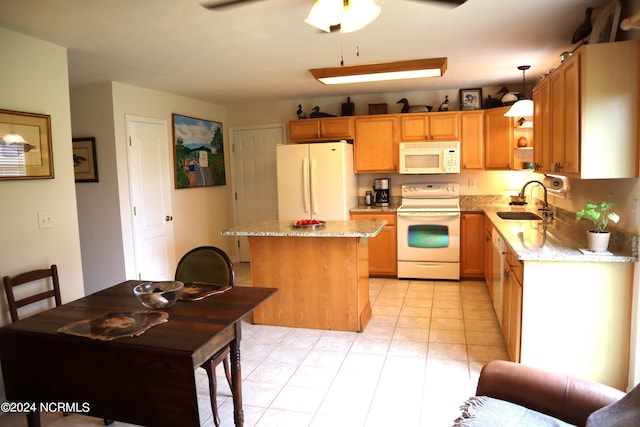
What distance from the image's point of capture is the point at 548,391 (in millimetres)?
1663

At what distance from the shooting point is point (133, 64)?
3.70m

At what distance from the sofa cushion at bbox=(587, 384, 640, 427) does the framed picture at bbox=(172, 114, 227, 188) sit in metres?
4.65

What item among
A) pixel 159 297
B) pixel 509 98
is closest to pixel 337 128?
pixel 509 98

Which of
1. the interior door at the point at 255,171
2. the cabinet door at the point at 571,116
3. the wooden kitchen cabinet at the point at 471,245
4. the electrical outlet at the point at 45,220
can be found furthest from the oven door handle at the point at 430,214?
A: the electrical outlet at the point at 45,220

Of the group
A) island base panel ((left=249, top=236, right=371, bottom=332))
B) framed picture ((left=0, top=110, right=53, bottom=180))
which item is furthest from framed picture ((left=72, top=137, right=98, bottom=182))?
island base panel ((left=249, top=236, right=371, bottom=332))

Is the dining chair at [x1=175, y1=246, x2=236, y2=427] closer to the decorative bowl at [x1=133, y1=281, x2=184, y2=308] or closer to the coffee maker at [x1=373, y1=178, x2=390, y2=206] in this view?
the decorative bowl at [x1=133, y1=281, x2=184, y2=308]

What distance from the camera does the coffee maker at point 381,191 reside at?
568 centimetres

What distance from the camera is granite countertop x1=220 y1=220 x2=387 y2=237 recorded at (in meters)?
3.45

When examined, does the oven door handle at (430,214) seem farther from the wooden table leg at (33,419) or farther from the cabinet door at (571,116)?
the wooden table leg at (33,419)

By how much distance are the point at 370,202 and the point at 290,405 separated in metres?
3.56

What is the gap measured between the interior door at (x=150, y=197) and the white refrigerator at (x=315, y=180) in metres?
1.35

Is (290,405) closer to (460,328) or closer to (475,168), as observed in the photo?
(460,328)

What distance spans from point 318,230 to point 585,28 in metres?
2.34

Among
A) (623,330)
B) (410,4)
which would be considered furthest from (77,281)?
(623,330)
